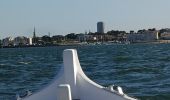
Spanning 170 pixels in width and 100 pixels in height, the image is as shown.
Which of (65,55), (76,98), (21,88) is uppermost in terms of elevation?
(65,55)

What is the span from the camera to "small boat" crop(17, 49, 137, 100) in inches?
415

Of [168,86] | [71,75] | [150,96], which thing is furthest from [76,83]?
Result: [168,86]

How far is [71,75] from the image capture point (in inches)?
421

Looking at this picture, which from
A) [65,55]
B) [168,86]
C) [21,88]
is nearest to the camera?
[65,55]

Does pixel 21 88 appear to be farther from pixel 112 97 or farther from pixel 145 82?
pixel 112 97

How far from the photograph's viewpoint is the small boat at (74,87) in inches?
415

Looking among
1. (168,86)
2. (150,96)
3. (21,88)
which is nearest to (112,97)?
(150,96)

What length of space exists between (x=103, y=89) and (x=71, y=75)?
67 centimetres

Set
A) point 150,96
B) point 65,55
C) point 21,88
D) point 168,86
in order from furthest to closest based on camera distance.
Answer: point 21,88 < point 168,86 < point 150,96 < point 65,55

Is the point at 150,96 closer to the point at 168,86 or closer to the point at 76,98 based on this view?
the point at 168,86

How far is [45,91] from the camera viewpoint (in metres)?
10.9

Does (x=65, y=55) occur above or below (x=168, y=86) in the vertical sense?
above

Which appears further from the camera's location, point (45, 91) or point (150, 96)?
point (150, 96)

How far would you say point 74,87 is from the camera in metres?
10.8
